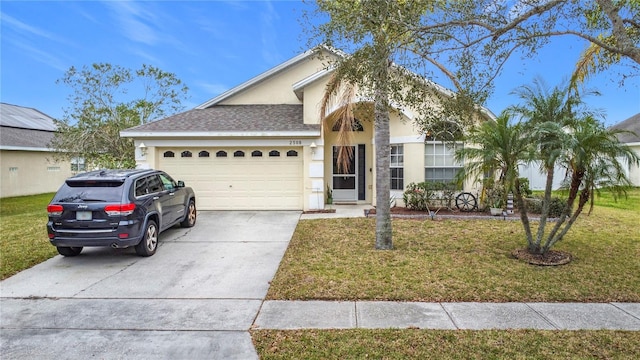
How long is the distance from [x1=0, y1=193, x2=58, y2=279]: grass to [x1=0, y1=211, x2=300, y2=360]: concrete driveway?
0.41 meters

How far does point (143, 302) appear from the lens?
5441mm

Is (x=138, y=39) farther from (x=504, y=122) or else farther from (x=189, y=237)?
(x=504, y=122)

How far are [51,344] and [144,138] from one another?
9946 mm

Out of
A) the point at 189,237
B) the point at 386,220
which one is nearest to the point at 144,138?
the point at 189,237

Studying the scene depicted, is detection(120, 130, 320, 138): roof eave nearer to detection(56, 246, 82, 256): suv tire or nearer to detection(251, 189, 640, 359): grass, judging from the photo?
detection(251, 189, 640, 359): grass

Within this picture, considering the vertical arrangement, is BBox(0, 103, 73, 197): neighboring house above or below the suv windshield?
above

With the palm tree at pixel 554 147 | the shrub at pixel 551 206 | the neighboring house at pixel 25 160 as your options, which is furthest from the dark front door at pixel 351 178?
the neighboring house at pixel 25 160

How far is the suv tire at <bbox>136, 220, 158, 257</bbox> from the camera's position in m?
7.61

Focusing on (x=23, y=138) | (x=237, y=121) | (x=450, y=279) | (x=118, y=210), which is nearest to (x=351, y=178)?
(x=237, y=121)

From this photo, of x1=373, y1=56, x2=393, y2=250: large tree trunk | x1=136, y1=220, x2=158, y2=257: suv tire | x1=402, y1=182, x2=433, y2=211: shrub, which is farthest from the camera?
x1=402, y1=182, x2=433, y2=211: shrub

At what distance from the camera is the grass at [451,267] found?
18.4 feet

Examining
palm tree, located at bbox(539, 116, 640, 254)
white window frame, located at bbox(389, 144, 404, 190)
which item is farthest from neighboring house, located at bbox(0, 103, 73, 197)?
palm tree, located at bbox(539, 116, 640, 254)

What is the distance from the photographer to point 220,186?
534 inches

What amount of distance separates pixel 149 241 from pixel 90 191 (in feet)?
4.95
